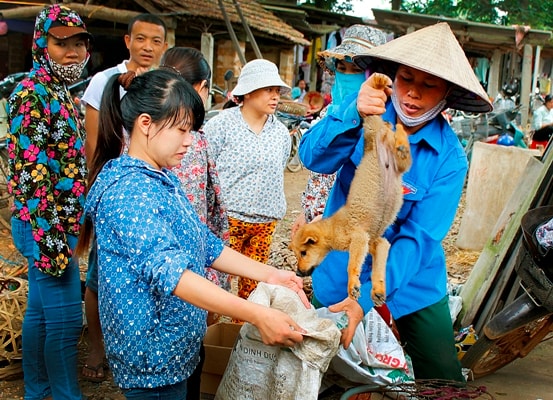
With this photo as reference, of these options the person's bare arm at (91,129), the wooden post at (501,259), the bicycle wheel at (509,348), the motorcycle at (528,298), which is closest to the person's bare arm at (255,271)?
the person's bare arm at (91,129)

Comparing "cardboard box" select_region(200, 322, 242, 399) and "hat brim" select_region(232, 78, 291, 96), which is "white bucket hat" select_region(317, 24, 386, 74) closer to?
"hat brim" select_region(232, 78, 291, 96)

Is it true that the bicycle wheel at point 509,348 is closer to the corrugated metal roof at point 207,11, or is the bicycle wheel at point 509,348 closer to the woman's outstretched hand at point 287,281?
the woman's outstretched hand at point 287,281

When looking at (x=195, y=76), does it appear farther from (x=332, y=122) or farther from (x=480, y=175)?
(x=480, y=175)

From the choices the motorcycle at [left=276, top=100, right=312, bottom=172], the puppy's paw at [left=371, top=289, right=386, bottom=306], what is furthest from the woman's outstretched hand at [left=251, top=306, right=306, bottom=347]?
the motorcycle at [left=276, top=100, right=312, bottom=172]

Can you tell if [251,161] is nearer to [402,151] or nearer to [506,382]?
[506,382]

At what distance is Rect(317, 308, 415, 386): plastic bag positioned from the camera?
106 inches

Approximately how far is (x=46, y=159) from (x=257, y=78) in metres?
1.89

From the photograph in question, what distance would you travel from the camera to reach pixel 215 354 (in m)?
2.89

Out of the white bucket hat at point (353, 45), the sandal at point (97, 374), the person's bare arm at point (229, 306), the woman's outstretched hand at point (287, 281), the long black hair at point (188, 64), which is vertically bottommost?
the sandal at point (97, 374)

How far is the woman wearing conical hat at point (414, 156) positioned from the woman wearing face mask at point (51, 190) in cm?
130

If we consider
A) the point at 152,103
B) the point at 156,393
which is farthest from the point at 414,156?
the point at 156,393

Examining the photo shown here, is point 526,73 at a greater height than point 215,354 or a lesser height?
greater

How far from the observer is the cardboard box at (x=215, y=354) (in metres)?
2.88

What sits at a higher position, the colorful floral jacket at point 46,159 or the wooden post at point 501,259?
the colorful floral jacket at point 46,159
